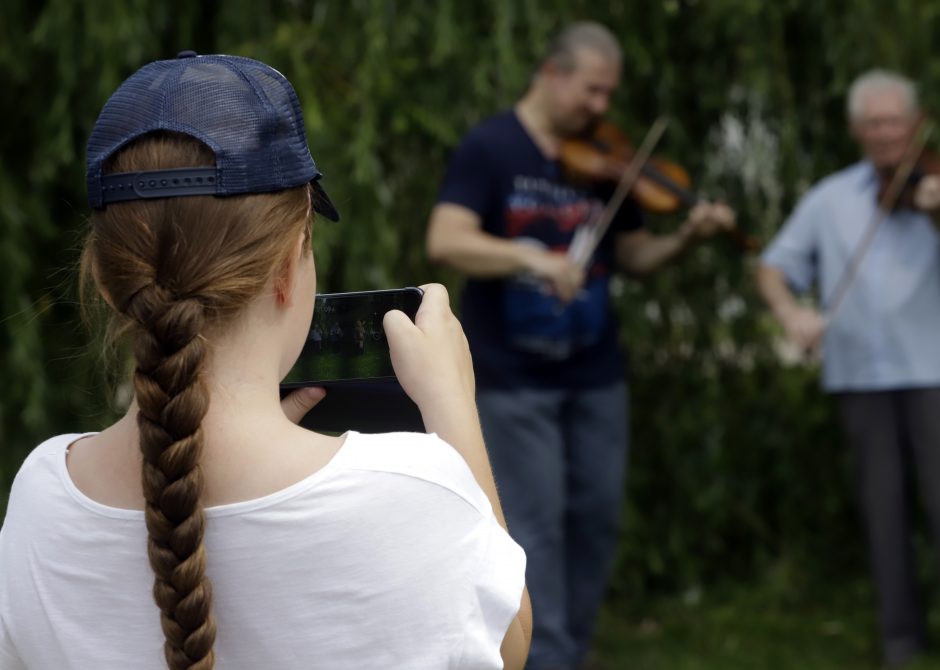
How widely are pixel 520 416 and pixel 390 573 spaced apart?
275 cm

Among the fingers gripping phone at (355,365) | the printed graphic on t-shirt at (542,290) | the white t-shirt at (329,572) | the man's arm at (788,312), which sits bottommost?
the man's arm at (788,312)

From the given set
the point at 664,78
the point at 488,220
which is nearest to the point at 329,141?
the point at 488,220

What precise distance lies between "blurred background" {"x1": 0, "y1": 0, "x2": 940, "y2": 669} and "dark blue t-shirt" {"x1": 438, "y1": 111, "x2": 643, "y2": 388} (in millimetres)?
406

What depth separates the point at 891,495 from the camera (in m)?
4.44

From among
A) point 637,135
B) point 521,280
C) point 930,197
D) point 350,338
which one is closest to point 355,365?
point 350,338

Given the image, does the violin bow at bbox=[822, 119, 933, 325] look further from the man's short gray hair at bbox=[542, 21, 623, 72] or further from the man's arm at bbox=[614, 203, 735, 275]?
the man's short gray hair at bbox=[542, 21, 623, 72]

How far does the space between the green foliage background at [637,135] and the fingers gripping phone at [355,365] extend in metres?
2.29

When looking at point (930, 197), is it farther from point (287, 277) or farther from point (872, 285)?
Answer: point (287, 277)

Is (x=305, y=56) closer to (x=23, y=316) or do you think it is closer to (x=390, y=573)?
(x=23, y=316)

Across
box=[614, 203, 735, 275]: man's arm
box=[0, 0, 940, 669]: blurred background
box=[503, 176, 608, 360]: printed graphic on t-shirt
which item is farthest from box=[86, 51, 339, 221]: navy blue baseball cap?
box=[614, 203, 735, 275]: man's arm

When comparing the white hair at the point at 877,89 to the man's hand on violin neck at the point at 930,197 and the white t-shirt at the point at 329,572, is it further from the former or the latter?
the white t-shirt at the point at 329,572

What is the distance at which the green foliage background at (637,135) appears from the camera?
4195 millimetres

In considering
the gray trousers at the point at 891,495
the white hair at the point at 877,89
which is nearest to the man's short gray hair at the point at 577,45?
the white hair at the point at 877,89

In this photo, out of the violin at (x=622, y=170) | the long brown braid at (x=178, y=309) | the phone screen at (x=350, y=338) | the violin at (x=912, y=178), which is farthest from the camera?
the violin at (x=912, y=178)
